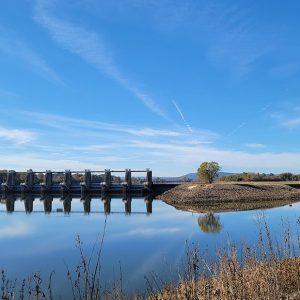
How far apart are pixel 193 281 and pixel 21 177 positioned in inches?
3489

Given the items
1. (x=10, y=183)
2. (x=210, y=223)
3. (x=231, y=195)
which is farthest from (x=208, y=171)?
(x=210, y=223)

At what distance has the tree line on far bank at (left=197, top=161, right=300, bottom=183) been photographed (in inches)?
2271

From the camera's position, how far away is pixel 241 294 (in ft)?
19.3

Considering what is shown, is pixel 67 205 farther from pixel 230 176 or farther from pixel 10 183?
pixel 230 176

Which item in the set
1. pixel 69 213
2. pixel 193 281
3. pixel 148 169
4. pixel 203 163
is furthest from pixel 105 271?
pixel 203 163

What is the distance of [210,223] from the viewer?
25.1 meters

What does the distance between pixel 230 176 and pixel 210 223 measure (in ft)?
155

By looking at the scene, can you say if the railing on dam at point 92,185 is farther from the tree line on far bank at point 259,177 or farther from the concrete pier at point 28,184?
the tree line on far bank at point 259,177

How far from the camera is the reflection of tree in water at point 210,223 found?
22139 mm

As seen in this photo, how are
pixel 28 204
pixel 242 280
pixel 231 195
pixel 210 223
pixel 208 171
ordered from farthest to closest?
pixel 208 171 → pixel 28 204 → pixel 231 195 → pixel 210 223 → pixel 242 280

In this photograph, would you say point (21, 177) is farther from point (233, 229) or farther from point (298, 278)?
point (298, 278)

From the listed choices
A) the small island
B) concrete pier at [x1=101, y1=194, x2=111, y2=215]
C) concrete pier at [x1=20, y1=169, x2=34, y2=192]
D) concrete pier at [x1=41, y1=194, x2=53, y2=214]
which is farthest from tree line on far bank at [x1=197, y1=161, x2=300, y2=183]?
concrete pier at [x1=20, y1=169, x2=34, y2=192]

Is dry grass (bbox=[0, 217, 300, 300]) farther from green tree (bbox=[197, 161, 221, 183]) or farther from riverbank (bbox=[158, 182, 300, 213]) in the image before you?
green tree (bbox=[197, 161, 221, 183])

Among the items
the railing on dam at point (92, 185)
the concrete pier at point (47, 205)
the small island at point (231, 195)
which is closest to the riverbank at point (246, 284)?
the concrete pier at point (47, 205)
